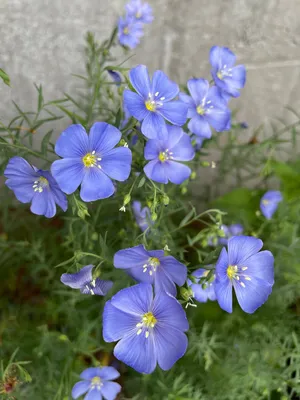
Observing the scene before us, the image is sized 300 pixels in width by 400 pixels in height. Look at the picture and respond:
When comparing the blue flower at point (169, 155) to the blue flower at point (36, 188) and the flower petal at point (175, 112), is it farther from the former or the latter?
the blue flower at point (36, 188)

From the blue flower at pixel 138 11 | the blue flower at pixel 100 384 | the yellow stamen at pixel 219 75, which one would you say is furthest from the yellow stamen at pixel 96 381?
the blue flower at pixel 138 11

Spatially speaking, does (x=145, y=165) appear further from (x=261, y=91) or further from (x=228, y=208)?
(x=261, y=91)

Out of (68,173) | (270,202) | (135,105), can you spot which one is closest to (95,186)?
(68,173)

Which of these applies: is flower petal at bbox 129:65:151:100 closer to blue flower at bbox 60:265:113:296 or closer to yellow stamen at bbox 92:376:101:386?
blue flower at bbox 60:265:113:296

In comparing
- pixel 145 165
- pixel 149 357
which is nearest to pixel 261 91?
pixel 145 165

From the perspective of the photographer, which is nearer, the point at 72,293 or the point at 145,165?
the point at 145,165

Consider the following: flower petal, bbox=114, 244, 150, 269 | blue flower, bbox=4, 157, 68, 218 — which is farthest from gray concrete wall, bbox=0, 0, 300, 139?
flower petal, bbox=114, 244, 150, 269
